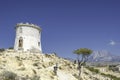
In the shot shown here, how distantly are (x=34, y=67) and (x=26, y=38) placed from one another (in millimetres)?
8670

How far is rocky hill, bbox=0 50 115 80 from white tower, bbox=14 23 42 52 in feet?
9.17

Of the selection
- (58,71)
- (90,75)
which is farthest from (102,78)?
(58,71)

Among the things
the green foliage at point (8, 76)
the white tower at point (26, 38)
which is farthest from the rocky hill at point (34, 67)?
the white tower at point (26, 38)

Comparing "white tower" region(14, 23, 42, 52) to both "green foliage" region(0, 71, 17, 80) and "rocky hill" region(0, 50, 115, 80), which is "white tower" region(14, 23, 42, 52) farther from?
"green foliage" region(0, 71, 17, 80)

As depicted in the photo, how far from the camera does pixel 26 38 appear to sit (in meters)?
52.2

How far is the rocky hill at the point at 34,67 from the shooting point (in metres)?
40.7

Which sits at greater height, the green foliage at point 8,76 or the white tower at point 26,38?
the white tower at point 26,38

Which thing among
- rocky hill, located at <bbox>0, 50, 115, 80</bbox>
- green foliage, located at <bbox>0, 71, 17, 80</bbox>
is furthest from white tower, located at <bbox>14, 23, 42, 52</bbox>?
green foliage, located at <bbox>0, 71, 17, 80</bbox>

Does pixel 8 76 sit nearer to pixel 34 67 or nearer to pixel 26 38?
pixel 34 67

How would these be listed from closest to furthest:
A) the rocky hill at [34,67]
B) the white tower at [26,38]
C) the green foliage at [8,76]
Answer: the green foliage at [8,76] < the rocky hill at [34,67] < the white tower at [26,38]

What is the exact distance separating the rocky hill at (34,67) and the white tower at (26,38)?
279 cm

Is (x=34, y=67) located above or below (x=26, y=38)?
below

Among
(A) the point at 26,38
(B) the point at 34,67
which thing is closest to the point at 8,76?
(B) the point at 34,67

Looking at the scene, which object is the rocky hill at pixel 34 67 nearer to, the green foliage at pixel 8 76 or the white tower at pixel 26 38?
the green foliage at pixel 8 76
